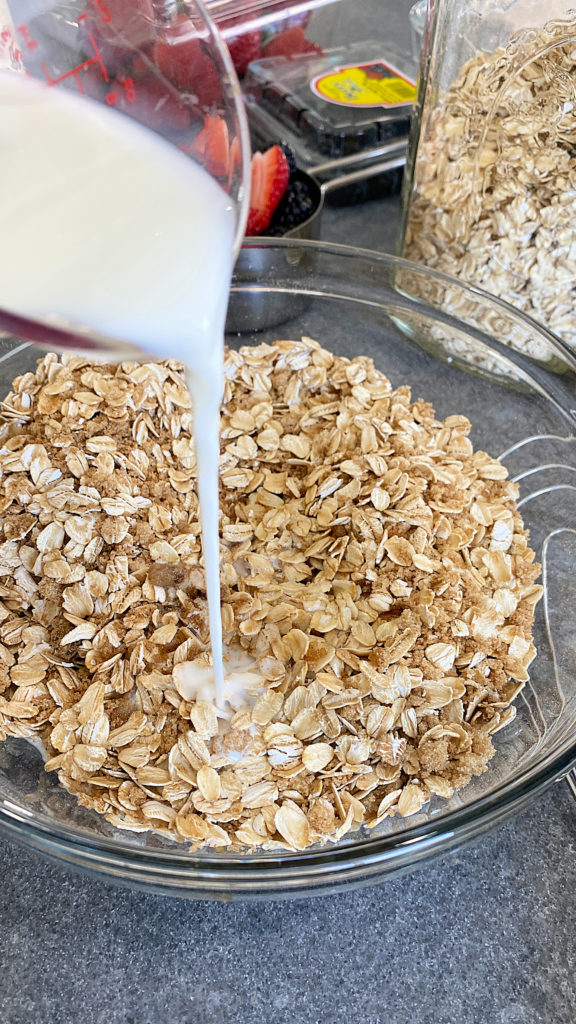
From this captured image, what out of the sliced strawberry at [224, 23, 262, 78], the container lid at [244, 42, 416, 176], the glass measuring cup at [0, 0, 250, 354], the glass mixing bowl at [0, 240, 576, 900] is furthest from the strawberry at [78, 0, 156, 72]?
the sliced strawberry at [224, 23, 262, 78]

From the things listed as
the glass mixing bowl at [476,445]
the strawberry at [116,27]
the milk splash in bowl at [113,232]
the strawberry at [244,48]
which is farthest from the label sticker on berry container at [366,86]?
the milk splash in bowl at [113,232]

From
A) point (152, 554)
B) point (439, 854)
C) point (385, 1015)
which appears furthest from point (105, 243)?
point (385, 1015)

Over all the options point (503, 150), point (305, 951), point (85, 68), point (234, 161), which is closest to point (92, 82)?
point (85, 68)

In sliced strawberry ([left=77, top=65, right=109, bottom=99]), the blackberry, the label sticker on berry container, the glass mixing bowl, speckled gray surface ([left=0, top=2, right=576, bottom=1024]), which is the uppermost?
sliced strawberry ([left=77, top=65, right=109, bottom=99])

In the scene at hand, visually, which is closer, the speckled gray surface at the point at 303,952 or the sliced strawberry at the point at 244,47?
the speckled gray surface at the point at 303,952

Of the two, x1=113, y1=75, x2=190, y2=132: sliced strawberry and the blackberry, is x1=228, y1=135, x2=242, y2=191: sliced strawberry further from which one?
the blackberry

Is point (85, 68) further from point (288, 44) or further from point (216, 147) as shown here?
point (288, 44)

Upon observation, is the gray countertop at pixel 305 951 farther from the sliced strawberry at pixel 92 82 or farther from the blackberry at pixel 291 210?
the blackberry at pixel 291 210
